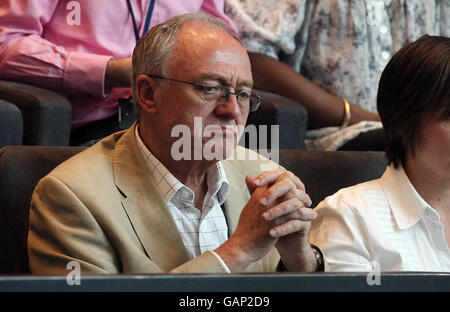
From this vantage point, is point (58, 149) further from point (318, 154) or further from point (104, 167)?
point (318, 154)

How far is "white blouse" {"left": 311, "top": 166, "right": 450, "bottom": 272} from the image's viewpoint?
1.18m

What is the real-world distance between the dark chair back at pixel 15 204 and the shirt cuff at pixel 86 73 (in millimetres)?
420

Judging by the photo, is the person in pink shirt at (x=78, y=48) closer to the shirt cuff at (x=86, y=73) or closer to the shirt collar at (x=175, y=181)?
the shirt cuff at (x=86, y=73)

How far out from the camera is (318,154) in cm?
144

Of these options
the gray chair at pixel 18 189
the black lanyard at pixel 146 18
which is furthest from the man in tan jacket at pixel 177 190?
the black lanyard at pixel 146 18

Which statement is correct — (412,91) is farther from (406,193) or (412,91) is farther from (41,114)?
(41,114)

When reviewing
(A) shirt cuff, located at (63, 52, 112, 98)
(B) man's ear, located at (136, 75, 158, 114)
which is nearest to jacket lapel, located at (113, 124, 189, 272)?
(B) man's ear, located at (136, 75, 158, 114)

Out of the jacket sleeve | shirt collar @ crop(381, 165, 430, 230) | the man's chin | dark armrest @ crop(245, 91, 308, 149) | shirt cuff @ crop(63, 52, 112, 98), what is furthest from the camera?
dark armrest @ crop(245, 91, 308, 149)

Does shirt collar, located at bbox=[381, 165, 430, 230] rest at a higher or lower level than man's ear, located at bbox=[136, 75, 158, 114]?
lower

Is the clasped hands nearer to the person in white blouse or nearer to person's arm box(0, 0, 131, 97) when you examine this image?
the person in white blouse

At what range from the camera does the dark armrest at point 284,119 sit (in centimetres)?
169

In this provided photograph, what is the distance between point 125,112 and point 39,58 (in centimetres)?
23
